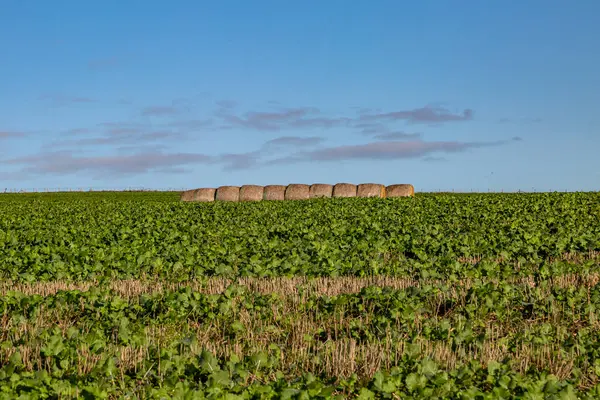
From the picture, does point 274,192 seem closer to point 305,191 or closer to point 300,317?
point 305,191

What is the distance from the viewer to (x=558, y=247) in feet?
51.1

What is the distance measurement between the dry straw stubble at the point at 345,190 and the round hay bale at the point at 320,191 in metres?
0.27

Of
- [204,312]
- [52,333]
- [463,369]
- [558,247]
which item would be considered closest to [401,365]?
[463,369]

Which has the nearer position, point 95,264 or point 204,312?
point 204,312

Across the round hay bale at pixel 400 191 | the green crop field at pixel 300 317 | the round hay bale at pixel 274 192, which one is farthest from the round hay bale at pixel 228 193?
the green crop field at pixel 300 317

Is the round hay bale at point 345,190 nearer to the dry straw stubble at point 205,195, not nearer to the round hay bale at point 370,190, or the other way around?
the round hay bale at point 370,190

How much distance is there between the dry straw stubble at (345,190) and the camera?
3650 centimetres

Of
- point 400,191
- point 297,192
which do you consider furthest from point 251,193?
point 400,191

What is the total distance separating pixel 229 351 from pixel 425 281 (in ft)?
16.9

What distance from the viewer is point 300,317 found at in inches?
363

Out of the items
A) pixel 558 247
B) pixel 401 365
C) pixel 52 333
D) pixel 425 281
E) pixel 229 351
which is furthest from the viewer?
pixel 558 247

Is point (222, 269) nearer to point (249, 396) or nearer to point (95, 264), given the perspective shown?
point (95, 264)

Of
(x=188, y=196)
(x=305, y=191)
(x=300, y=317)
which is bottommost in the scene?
(x=300, y=317)

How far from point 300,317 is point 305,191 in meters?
27.6
